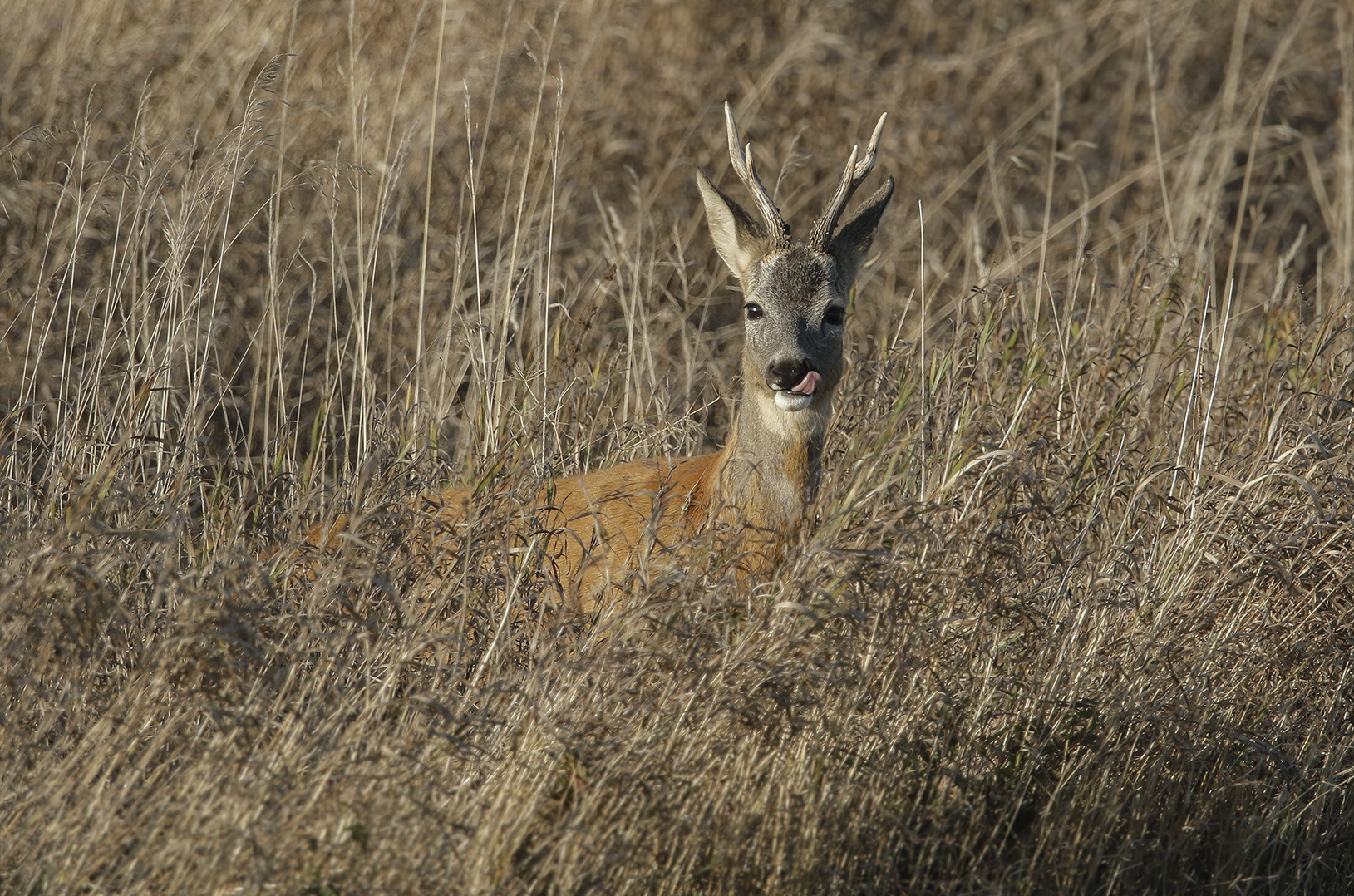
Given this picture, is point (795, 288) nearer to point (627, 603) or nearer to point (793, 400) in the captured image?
point (793, 400)

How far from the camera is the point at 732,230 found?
4.77 metres

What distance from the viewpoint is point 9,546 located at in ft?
10.8

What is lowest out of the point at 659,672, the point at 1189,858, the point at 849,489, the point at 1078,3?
the point at 1189,858

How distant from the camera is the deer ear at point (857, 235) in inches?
182

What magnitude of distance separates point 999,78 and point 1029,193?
0.83 metres

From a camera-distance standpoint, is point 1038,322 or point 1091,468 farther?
point 1038,322

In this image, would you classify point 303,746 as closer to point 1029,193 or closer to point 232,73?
point 232,73

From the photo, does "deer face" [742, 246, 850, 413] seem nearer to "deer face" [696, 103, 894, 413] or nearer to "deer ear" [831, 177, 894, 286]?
"deer face" [696, 103, 894, 413]

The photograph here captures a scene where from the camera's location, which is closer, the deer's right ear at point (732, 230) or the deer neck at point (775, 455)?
the deer neck at point (775, 455)

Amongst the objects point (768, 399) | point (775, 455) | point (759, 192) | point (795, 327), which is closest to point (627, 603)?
point (775, 455)

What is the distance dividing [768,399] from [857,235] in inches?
29.4

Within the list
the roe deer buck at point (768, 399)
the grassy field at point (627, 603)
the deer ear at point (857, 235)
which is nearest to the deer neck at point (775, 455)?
the roe deer buck at point (768, 399)

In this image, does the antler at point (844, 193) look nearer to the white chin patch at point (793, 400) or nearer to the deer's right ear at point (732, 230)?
the deer's right ear at point (732, 230)

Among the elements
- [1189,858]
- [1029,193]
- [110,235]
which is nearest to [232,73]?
[110,235]
